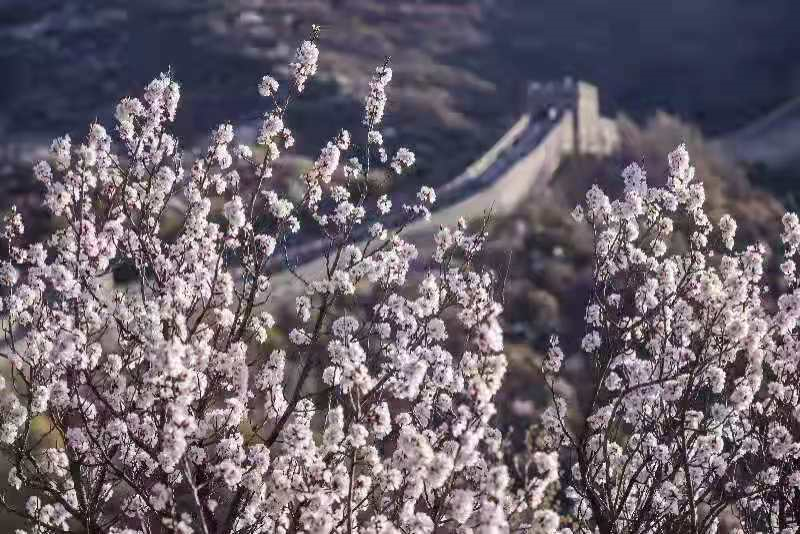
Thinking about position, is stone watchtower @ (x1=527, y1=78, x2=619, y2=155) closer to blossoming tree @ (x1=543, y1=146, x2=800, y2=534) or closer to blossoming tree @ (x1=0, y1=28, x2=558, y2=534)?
blossoming tree @ (x1=543, y1=146, x2=800, y2=534)

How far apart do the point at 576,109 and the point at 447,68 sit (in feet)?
202

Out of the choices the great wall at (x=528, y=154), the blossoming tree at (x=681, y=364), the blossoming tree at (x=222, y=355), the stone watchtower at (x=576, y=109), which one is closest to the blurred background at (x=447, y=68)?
the stone watchtower at (x=576, y=109)

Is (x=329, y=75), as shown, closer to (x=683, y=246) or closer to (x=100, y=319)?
(x=683, y=246)

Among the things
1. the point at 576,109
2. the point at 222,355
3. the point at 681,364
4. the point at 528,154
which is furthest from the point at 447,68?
the point at 222,355

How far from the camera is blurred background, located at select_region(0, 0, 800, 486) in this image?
283ft

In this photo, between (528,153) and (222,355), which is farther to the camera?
(528,153)

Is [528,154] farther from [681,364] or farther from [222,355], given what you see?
[222,355]

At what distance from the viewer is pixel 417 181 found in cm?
7400

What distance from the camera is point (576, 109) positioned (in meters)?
66.4

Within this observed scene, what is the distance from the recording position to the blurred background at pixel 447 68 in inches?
3401

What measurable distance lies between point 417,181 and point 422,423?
6466 centimetres

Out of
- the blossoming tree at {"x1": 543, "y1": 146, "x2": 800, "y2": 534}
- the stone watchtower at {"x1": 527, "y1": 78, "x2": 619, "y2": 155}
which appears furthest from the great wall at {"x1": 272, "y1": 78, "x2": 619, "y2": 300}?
the blossoming tree at {"x1": 543, "y1": 146, "x2": 800, "y2": 534}

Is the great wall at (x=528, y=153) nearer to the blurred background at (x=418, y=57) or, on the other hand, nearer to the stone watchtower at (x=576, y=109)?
the stone watchtower at (x=576, y=109)

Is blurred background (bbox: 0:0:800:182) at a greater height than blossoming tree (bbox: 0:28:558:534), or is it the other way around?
blurred background (bbox: 0:0:800:182)
